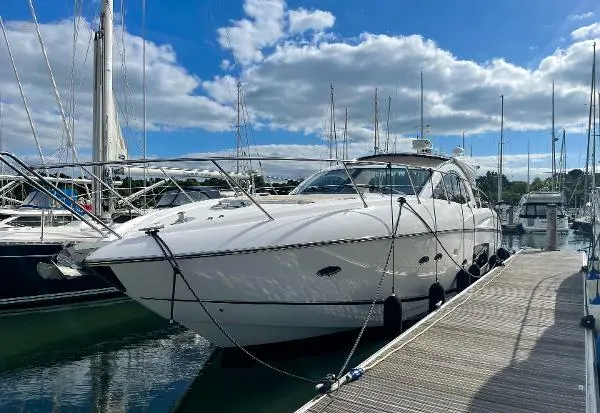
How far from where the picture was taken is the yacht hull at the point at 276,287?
5.78 m

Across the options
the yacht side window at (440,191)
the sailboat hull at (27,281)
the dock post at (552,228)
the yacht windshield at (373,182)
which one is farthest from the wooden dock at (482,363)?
the dock post at (552,228)

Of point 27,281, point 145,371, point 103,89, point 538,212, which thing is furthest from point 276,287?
point 538,212

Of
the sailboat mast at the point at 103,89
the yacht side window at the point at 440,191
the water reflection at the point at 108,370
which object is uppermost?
the sailboat mast at the point at 103,89

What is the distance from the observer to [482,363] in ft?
16.9

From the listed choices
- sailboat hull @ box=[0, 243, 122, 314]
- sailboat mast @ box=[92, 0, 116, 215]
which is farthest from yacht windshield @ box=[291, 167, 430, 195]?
sailboat mast @ box=[92, 0, 116, 215]

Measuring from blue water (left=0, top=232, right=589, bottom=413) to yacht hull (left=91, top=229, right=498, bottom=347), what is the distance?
1.36ft

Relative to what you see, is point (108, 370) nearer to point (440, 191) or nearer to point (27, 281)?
point (27, 281)

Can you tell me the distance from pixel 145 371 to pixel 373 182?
434cm

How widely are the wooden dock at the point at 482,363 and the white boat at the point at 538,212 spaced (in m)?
27.6

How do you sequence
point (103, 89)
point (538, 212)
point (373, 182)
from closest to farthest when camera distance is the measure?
point (373, 182) → point (103, 89) → point (538, 212)

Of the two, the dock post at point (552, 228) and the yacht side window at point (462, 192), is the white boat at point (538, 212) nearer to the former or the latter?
the dock post at point (552, 228)

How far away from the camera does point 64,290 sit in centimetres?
1094

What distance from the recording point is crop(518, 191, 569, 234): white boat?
33312mm

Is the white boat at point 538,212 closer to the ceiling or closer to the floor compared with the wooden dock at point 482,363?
closer to the ceiling
